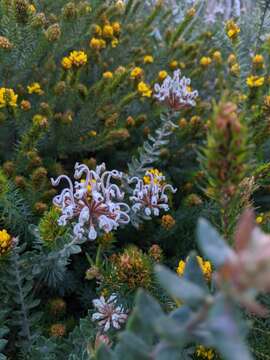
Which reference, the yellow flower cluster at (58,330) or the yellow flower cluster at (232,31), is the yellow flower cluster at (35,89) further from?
the yellow flower cluster at (58,330)

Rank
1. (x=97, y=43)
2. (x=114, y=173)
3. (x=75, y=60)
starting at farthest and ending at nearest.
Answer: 1. (x=97, y=43)
2. (x=75, y=60)
3. (x=114, y=173)

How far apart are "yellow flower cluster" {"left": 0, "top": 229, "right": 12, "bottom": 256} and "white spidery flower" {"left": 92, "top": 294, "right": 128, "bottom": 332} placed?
0.25 meters

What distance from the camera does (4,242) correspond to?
40.6 inches

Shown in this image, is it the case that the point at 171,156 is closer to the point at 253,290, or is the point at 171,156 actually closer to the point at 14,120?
the point at 14,120

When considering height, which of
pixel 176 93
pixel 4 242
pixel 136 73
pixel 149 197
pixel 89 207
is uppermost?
pixel 136 73

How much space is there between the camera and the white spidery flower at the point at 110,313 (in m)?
0.89

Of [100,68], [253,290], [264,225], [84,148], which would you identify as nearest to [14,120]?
[84,148]

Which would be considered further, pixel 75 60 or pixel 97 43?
pixel 97 43

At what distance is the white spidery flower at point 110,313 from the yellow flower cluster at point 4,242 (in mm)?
253

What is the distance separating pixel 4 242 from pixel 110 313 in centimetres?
29

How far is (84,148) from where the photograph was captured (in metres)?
1.49

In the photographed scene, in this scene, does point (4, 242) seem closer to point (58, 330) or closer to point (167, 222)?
point (58, 330)

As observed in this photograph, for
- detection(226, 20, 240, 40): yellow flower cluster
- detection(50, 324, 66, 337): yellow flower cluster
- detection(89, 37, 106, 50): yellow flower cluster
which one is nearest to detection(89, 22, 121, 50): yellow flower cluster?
detection(89, 37, 106, 50): yellow flower cluster

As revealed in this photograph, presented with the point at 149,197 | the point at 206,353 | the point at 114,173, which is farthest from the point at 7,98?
the point at 206,353
